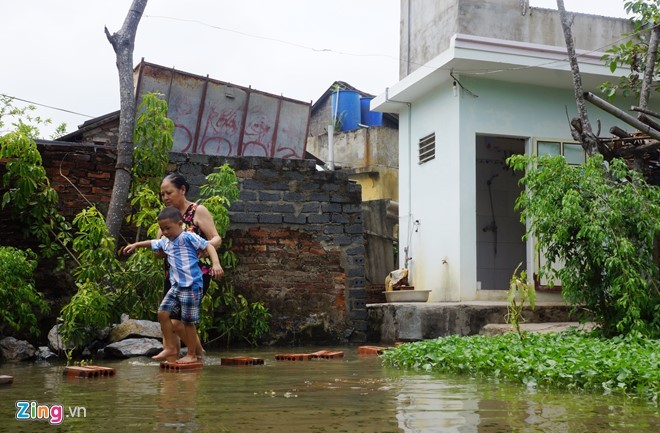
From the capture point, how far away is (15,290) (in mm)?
7121

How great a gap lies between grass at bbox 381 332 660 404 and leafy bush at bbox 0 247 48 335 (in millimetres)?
3342

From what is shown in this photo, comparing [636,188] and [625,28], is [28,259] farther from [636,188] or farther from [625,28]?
[625,28]

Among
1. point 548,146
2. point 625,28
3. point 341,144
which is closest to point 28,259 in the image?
point 548,146

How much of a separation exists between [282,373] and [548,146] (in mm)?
7453

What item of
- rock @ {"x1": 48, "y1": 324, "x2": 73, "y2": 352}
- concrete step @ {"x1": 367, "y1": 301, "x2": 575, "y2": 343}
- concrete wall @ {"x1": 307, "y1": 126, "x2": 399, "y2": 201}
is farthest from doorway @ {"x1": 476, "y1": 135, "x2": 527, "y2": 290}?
rock @ {"x1": 48, "y1": 324, "x2": 73, "y2": 352}

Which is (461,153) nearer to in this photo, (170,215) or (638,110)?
(638,110)

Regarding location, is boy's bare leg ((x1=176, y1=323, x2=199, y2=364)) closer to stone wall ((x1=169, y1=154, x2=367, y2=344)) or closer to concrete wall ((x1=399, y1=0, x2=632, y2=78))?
stone wall ((x1=169, y1=154, x2=367, y2=344))

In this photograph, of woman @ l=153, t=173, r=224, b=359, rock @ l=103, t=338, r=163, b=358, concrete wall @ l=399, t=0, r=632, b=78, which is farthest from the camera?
concrete wall @ l=399, t=0, r=632, b=78

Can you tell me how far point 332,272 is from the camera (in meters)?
9.76

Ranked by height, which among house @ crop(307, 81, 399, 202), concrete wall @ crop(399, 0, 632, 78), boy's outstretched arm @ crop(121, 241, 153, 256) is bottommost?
boy's outstretched arm @ crop(121, 241, 153, 256)

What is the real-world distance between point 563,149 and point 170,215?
734 cm

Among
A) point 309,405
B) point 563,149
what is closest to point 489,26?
point 563,149

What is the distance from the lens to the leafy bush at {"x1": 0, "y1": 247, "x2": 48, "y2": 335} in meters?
7.05

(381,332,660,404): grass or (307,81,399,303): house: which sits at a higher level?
(307,81,399,303): house
